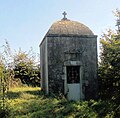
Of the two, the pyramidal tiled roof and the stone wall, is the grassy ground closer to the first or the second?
the stone wall

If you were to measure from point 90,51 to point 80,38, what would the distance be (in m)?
0.99

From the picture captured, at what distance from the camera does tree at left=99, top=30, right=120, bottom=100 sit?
1340 cm

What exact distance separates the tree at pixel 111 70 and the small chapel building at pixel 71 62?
733 mm

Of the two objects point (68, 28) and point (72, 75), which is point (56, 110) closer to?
point (72, 75)

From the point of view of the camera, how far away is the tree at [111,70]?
13.4m

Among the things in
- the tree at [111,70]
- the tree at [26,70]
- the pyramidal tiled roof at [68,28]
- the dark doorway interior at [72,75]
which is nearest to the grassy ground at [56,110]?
the tree at [111,70]

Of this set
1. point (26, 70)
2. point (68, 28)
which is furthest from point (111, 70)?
point (26, 70)

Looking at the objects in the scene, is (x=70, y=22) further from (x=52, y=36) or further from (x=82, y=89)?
(x=82, y=89)

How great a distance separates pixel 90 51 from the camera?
16.6 m

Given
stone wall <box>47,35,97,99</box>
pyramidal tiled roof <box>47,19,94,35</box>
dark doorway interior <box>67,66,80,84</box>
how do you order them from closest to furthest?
stone wall <box>47,35,97,99</box> < dark doorway interior <box>67,66,80,84</box> < pyramidal tiled roof <box>47,19,94,35</box>

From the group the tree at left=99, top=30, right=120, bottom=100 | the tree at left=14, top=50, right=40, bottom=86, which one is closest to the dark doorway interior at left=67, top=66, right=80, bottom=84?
the tree at left=99, top=30, right=120, bottom=100

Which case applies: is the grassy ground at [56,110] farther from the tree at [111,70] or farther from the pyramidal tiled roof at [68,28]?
the pyramidal tiled roof at [68,28]

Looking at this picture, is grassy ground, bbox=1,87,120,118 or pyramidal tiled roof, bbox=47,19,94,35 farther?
pyramidal tiled roof, bbox=47,19,94,35

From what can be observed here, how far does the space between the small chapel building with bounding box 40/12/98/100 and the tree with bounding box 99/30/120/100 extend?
733mm
